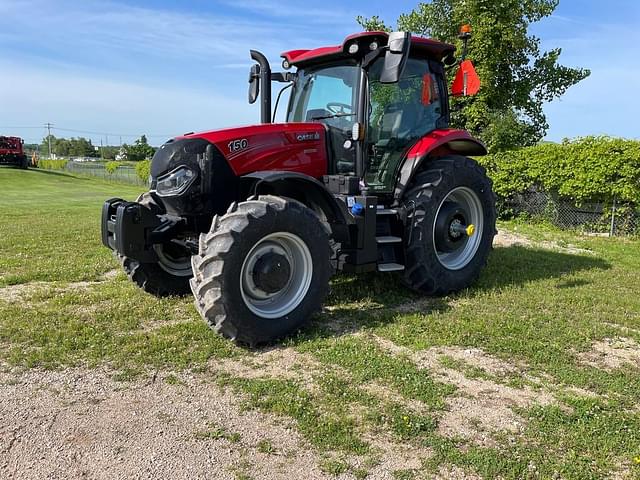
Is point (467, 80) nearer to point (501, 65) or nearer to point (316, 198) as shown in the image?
point (316, 198)

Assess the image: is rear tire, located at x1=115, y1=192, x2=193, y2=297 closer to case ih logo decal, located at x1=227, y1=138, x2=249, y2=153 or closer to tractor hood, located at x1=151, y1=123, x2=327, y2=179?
tractor hood, located at x1=151, y1=123, x2=327, y2=179

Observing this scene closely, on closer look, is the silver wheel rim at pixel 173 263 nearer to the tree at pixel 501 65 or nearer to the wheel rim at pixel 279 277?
the wheel rim at pixel 279 277

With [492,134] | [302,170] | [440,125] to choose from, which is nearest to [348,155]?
[302,170]

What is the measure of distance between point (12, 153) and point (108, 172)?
691 centimetres

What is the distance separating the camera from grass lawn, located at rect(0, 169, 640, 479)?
9.69 ft

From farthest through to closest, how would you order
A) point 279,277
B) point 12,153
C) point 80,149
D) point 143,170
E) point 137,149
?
point 80,149 < point 137,149 < point 12,153 < point 143,170 < point 279,277

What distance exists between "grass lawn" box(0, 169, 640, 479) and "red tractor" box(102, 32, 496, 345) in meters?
0.37

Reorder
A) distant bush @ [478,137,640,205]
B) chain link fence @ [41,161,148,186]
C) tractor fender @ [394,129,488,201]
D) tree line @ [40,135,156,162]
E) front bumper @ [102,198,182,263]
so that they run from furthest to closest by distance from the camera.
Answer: tree line @ [40,135,156,162] < chain link fence @ [41,161,148,186] < distant bush @ [478,137,640,205] < tractor fender @ [394,129,488,201] < front bumper @ [102,198,182,263]

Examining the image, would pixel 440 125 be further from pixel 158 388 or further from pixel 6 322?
pixel 6 322

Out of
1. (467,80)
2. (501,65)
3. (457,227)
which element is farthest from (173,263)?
(501,65)

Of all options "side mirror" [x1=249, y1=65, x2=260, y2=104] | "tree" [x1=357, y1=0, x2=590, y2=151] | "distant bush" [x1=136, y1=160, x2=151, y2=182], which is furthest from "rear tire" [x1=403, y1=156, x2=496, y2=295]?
"distant bush" [x1=136, y1=160, x2=151, y2=182]

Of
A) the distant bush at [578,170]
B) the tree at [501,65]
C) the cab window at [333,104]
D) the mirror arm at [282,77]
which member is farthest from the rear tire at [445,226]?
the tree at [501,65]

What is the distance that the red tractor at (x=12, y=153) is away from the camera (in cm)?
4050

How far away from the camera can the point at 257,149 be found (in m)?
4.79
